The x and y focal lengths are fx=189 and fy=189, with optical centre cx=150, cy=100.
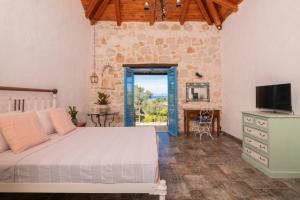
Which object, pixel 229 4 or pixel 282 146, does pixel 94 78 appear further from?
pixel 282 146

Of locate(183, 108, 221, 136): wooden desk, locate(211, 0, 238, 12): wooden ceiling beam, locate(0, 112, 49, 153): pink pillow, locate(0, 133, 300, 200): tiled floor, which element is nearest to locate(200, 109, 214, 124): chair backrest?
locate(183, 108, 221, 136): wooden desk

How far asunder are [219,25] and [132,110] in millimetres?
4039

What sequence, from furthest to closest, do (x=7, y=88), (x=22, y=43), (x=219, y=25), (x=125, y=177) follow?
1. (x=219, y=25)
2. (x=22, y=43)
3. (x=7, y=88)
4. (x=125, y=177)

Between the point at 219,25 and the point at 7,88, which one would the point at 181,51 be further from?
the point at 7,88

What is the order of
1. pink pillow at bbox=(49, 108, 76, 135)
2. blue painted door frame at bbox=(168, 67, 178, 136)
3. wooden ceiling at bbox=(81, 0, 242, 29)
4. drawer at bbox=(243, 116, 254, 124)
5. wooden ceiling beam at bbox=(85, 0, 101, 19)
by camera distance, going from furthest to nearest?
blue painted door frame at bbox=(168, 67, 178, 136) < wooden ceiling at bbox=(81, 0, 242, 29) < wooden ceiling beam at bbox=(85, 0, 101, 19) < drawer at bbox=(243, 116, 254, 124) < pink pillow at bbox=(49, 108, 76, 135)

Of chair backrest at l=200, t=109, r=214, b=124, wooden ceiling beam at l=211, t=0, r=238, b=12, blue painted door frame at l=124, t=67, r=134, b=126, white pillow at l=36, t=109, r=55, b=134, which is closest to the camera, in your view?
white pillow at l=36, t=109, r=55, b=134

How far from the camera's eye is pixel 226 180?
2.69 m

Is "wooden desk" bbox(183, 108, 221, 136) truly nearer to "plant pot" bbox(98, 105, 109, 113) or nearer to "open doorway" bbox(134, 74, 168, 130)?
"plant pot" bbox(98, 105, 109, 113)

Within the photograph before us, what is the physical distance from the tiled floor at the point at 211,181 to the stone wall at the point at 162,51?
2.80 m

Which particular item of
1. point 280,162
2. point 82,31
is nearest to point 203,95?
point 280,162

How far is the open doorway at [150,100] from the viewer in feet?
32.6

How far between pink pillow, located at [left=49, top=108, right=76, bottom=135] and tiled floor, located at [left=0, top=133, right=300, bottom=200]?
101 centimetres

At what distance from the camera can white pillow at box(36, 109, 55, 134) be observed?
287cm

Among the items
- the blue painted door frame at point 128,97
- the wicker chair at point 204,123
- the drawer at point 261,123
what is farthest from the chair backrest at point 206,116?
the drawer at point 261,123
